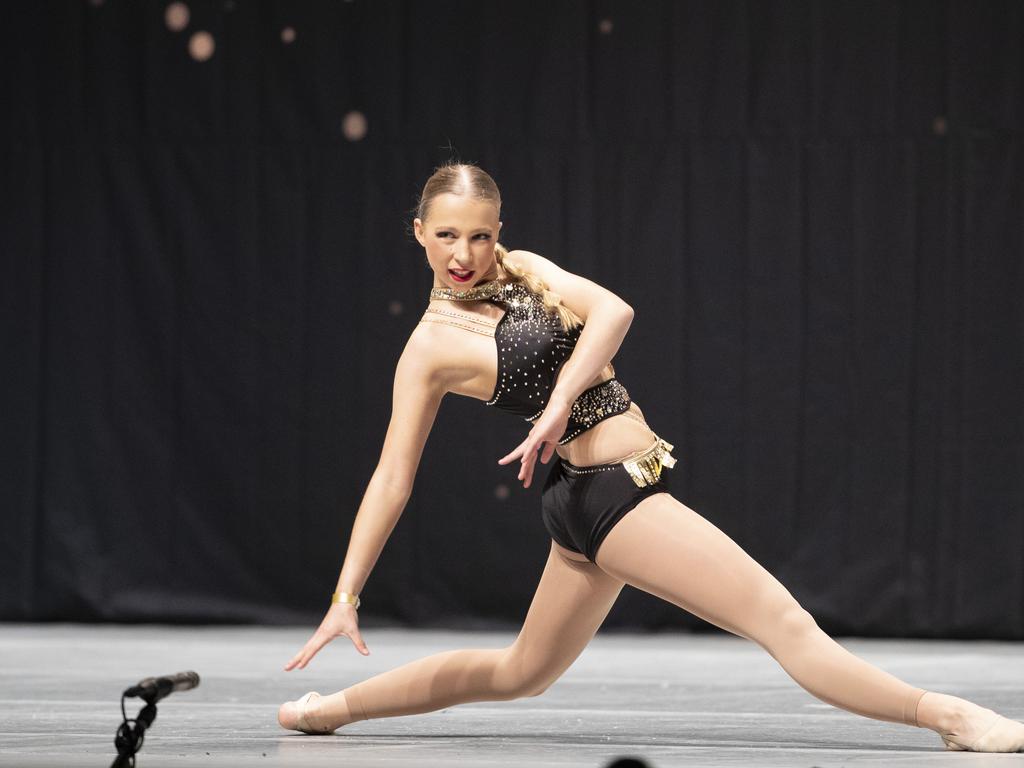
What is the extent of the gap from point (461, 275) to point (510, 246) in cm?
303

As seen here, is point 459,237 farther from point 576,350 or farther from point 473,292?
point 576,350

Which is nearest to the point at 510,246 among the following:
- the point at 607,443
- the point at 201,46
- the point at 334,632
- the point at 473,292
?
the point at 201,46

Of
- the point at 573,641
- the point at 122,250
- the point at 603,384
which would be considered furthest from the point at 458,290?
the point at 122,250

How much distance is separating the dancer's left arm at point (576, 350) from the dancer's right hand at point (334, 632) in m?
0.38

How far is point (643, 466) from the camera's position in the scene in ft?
8.92

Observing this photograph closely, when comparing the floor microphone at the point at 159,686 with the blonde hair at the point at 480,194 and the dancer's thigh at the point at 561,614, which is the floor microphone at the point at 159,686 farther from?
the blonde hair at the point at 480,194

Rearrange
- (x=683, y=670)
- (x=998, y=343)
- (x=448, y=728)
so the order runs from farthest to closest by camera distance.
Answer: (x=998, y=343)
(x=683, y=670)
(x=448, y=728)

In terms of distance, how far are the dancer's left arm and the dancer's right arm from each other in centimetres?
18

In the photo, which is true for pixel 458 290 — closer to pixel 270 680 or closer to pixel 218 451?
pixel 270 680

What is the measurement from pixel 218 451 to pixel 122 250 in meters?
0.90

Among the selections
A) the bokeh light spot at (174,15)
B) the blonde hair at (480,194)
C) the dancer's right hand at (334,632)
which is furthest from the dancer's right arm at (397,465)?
the bokeh light spot at (174,15)

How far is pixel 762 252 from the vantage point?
5.64m

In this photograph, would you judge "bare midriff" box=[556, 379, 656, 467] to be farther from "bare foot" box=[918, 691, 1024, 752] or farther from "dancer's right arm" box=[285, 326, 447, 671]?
"bare foot" box=[918, 691, 1024, 752]

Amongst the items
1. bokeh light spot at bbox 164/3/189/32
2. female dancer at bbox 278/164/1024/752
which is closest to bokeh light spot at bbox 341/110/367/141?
bokeh light spot at bbox 164/3/189/32
